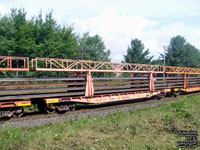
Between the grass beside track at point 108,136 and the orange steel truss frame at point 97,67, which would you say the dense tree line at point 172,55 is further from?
the grass beside track at point 108,136

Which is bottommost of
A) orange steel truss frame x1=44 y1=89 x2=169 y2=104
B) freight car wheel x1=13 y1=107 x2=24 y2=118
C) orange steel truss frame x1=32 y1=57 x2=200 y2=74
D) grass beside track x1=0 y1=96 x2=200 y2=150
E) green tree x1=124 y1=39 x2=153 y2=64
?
grass beside track x1=0 y1=96 x2=200 y2=150

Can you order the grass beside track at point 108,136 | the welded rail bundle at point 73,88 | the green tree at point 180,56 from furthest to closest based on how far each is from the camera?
1. the green tree at point 180,56
2. the welded rail bundle at point 73,88
3. the grass beside track at point 108,136

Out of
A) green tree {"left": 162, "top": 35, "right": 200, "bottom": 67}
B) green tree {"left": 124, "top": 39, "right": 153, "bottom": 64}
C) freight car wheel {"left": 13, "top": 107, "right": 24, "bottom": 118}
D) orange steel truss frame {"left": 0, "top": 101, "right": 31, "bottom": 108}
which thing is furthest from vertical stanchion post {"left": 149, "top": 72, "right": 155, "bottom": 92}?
green tree {"left": 162, "top": 35, "right": 200, "bottom": 67}

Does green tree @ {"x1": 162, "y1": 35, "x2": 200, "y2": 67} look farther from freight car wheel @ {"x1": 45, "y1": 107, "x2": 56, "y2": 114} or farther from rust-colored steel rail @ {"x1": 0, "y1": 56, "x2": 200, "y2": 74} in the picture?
freight car wheel @ {"x1": 45, "y1": 107, "x2": 56, "y2": 114}

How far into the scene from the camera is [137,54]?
5578cm

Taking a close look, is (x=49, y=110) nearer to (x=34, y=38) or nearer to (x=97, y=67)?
(x=97, y=67)

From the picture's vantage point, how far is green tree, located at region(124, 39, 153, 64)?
A: 55.1m

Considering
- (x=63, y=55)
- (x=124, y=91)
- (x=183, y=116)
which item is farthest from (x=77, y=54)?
(x=183, y=116)

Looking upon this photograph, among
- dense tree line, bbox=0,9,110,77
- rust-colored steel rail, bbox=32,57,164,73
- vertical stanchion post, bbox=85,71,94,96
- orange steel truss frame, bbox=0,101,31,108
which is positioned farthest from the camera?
dense tree line, bbox=0,9,110,77

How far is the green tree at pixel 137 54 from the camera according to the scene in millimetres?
55106

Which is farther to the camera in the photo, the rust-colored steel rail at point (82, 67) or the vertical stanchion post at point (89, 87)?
the vertical stanchion post at point (89, 87)

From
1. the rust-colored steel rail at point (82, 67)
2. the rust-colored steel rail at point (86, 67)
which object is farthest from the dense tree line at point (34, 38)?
the rust-colored steel rail at point (86, 67)

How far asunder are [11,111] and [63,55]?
2485cm

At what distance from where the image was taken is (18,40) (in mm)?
30938
